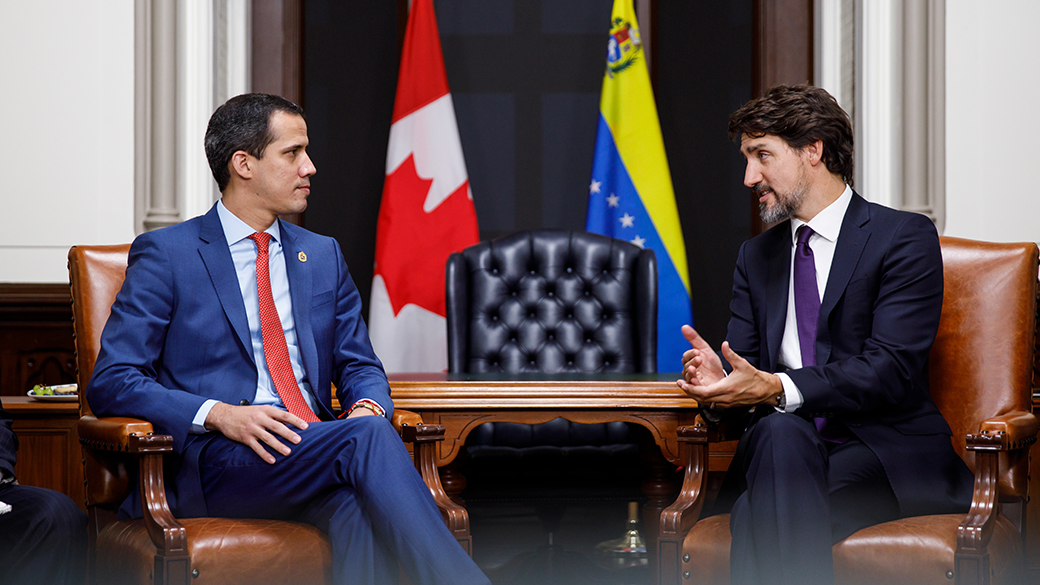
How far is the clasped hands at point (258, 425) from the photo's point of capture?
1.70m

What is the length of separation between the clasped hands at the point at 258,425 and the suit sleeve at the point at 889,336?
1.01 m

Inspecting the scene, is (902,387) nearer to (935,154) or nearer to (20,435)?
(935,154)

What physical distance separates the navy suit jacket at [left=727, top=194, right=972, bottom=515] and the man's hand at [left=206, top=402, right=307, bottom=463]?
3.30ft

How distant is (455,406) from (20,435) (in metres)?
1.26

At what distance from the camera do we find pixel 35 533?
1767 millimetres

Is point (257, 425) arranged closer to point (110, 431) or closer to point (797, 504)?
point (110, 431)

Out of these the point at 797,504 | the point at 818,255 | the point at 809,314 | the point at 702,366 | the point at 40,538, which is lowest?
the point at 40,538

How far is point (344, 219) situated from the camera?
480 cm

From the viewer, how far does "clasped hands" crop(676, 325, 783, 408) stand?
180 cm

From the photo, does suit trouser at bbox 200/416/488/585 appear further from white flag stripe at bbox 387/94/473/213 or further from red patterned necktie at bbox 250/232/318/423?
white flag stripe at bbox 387/94/473/213

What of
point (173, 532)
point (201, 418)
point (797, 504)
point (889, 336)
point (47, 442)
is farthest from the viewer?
point (47, 442)

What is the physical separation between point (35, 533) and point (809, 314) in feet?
5.43

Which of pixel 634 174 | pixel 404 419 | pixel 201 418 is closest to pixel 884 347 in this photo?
pixel 404 419

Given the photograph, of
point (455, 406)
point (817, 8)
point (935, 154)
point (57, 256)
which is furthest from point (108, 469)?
point (817, 8)
